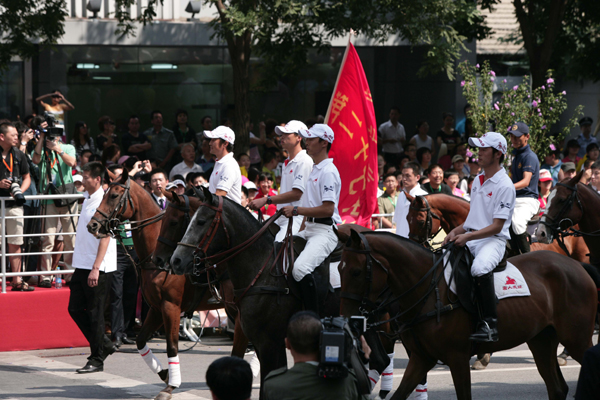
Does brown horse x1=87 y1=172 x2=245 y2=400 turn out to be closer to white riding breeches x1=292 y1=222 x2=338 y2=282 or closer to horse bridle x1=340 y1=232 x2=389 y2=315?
white riding breeches x1=292 y1=222 x2=338 y2=282

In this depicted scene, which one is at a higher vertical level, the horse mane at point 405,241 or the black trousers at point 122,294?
the horse mane at point 405,241

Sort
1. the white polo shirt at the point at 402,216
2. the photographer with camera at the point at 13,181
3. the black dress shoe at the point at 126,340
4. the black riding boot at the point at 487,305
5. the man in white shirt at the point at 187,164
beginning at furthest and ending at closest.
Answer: the man in white shirt at the point at 187,164 → the black dress shoe at the point at 126,340 → the photographer with camera at the point at 13,181 → the white polo shirt at the point at 402,216 → the black riding boot at the point at 487,305

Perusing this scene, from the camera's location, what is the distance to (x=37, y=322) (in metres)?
11.5

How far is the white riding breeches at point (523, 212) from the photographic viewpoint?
416 inches

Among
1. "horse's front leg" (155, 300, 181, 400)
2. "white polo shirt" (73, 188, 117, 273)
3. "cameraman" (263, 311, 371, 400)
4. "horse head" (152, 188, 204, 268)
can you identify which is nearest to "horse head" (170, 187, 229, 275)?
"horse head" (152, 188, 204, 268)

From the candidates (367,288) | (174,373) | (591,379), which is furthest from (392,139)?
(591,379)

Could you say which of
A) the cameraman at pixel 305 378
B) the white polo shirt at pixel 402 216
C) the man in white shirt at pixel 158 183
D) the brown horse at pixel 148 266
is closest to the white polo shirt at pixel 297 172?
the brown horse at pixel 148 266

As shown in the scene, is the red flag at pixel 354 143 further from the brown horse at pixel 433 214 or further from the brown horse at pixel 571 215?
the brown horse at pixel 571 215

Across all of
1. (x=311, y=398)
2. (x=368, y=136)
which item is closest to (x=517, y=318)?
(x=311, y=398)

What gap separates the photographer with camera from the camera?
459 inches

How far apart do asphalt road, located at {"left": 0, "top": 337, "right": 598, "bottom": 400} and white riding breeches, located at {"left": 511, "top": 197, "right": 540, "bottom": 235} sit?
187 centimetres

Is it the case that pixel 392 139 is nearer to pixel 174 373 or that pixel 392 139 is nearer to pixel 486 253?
pixel 174 373

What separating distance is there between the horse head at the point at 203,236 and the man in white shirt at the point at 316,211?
2.06 feet

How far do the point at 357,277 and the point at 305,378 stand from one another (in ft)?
8.42
